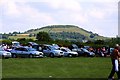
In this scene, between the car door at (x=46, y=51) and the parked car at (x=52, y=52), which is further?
the car door at (x=46, y=51)

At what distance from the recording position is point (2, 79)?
55.8 ft

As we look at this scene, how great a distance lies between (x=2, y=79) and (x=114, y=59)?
531 cm

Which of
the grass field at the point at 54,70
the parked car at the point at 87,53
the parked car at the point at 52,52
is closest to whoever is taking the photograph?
the grass field at the point at 54,70

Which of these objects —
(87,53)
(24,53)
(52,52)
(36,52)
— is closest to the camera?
(24,53)

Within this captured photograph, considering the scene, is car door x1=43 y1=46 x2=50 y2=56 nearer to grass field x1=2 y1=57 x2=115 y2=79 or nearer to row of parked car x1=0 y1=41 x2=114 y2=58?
row of parked car x1=0 y1=41 x2=114 y2=58

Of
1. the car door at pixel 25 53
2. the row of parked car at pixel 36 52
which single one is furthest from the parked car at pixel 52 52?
the car door at pixel 25 53

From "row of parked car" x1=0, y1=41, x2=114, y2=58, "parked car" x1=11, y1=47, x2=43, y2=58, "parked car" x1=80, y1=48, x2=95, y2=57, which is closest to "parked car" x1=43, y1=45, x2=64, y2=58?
"row of parked car" x1=0, y1=41, x2=114, y2=58

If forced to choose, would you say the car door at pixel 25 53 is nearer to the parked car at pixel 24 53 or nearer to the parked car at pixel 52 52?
the parked car at pixel 24 53

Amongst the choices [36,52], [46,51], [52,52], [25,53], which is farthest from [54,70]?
[46,51]

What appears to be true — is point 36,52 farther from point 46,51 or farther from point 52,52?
point 46,51

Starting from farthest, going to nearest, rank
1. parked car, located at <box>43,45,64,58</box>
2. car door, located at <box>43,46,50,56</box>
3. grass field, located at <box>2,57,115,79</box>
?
car door, located at <box>43,46,50,56</box> → parked car, located at <box>43,45,64,58</box> → grass field, located at <box>2,57,115,79</box>

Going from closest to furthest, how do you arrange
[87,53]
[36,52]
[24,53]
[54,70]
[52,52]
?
1. [54,70]
2. [24,53]
3. [36,52]
4. [52,52]
5. [87,53]

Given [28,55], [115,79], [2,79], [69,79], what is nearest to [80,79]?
[69,79]

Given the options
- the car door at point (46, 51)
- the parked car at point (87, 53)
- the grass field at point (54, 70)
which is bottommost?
the grass field at point (54, 70)
